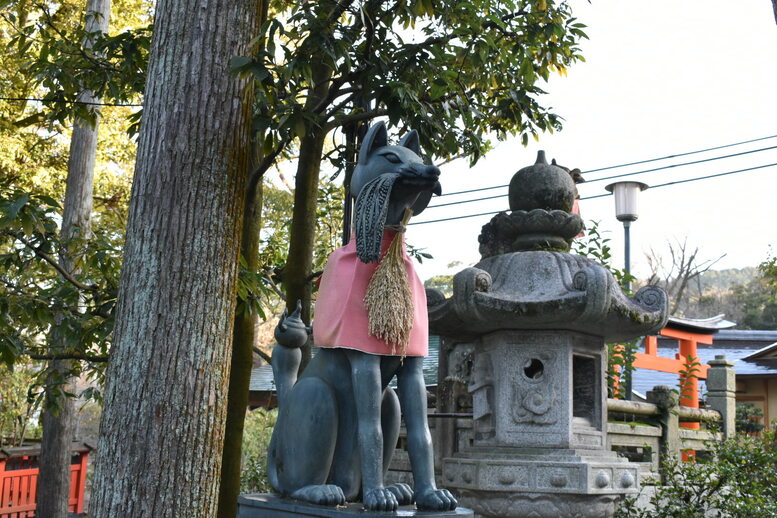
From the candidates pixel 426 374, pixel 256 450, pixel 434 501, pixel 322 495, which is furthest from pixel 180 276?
pixel 426 374

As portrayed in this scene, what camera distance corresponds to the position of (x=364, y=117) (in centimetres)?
557

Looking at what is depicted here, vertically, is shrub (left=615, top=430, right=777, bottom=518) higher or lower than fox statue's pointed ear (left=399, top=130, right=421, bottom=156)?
lower

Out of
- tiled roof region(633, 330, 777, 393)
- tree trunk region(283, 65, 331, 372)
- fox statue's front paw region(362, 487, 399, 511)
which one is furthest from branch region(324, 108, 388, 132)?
tiled roof region(633, 330, 777, 393)

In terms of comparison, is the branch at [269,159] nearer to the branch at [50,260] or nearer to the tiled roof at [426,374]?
the branch at [50,260]

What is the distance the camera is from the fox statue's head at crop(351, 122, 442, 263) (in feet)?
10.9

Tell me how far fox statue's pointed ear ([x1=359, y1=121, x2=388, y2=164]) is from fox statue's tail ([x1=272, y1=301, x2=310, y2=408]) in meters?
0.77

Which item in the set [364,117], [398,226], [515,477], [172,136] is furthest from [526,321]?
[172,136]

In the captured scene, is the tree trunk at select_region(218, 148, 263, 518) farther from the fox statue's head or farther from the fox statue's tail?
the fox statue's head

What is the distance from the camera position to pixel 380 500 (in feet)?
10.1

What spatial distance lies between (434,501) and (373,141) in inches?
63.1

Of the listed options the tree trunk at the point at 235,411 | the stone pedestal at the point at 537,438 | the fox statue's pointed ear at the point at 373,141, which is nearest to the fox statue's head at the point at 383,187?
the fox statue's pointed ear at the point at 373,141

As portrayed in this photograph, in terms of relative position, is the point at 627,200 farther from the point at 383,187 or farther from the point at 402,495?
the point at 402,495

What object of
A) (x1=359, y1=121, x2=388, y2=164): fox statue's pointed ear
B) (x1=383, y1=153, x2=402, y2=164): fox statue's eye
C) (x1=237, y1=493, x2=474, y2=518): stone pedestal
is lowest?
(x1=237, y1=493, x2=474, y2=518): stone pedestal

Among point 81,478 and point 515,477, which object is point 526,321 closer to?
point 515,477
